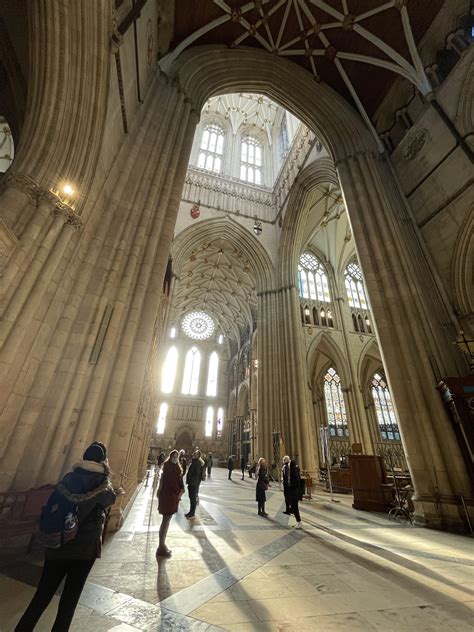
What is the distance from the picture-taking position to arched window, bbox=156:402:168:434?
30.3 meters

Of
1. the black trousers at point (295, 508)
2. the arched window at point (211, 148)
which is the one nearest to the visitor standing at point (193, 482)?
the black trousers at point (295, 508)

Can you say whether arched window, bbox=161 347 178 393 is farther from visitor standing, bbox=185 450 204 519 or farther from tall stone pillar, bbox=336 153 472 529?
tall stone pillar, bbox=336 153 472 529

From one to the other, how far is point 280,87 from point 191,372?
29202mm

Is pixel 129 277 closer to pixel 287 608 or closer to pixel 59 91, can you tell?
pixel 59 91

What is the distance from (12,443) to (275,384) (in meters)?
13.4

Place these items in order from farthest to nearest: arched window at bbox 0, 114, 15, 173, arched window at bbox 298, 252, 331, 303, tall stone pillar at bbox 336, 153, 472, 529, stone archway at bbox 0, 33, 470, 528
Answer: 1. arched window at bbox 298, 252, 331, 303
2. arched window at bbox 0, 114, 15, 173
3. tall stone pillar at bbox 336, 153, 472, 529
4. stone archway at bbox 0, 33, 470, 528

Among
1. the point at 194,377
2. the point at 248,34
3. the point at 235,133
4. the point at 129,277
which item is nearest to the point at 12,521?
the point at 129,277

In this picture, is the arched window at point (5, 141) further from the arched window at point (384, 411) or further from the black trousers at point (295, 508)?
the arched window at point (384, 411)

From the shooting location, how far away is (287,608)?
84.9 inches

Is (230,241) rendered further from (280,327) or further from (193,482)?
(193,482)

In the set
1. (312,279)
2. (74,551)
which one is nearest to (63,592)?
(74,551)

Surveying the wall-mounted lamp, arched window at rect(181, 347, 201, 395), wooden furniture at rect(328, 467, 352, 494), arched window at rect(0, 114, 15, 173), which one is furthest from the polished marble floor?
arched window at rect(181, 347, 201, 395)

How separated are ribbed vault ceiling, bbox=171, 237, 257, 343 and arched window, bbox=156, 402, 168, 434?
1031cm

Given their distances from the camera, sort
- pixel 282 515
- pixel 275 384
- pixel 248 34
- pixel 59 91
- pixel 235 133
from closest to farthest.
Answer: pixel 59 91 < pixel 282 515 < pixel 248 34 < pixel 275 384 < pixel 235 133
